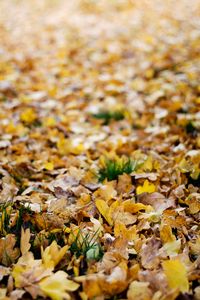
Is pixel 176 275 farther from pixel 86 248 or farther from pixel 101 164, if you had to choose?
pixel 101 164

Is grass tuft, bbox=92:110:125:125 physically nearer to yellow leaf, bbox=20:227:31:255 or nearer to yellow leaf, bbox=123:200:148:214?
yellow leaf, bbox=123:200:148:214

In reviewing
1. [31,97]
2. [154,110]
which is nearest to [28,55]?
[31,97]

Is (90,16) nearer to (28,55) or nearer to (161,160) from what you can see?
(28,55)

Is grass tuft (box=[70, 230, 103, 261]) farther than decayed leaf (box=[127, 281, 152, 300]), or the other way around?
grass tuft (box=[70, 230, 103, 261])

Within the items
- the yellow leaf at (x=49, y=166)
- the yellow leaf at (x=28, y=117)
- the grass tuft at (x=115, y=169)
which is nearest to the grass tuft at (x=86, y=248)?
the grass tuft at (x=115, y=169)

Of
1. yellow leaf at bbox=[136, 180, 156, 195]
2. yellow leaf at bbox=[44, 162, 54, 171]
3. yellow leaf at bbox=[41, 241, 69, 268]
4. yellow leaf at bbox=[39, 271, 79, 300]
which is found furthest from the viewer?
yellow leaf at bbox=[44, 162, 54, 171]

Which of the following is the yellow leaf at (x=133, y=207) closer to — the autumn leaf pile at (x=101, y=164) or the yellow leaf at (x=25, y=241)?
the autumn leaf pile at (x=101, y=164)

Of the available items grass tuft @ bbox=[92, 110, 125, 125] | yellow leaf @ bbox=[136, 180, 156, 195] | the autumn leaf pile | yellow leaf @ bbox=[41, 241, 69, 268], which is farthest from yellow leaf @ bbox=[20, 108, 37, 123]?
yellow leaf @ bbox=[41, 241, 69, 268]
